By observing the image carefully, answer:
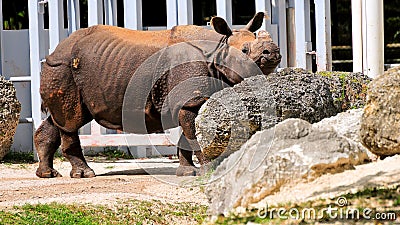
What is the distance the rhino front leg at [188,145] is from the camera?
9641 mm

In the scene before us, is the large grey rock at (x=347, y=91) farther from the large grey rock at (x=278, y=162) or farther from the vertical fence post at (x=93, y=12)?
the vertical fence post at (x=93, y=12)

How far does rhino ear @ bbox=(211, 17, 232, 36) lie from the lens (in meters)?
9.59

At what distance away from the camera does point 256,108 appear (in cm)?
912

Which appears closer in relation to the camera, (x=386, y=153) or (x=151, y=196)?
(x=386, y=153)

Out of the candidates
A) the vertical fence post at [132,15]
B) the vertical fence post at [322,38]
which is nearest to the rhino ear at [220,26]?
the vertical fence post at [322,38]

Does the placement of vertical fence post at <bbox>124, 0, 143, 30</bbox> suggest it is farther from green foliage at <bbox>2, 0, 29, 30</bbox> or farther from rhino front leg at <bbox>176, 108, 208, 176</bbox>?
green foliage at <bbox>2, 0, 29, 30</bbox>

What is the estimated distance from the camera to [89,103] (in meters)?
10.4

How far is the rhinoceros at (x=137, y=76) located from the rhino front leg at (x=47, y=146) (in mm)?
11

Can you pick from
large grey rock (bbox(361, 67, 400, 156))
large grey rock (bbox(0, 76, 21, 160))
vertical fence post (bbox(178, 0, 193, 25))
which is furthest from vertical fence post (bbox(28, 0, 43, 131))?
large grey rock (bbox(361, 67, 400, 156))

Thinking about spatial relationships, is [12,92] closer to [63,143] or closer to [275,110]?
[63,143]

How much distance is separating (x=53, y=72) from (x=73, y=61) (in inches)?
10.1

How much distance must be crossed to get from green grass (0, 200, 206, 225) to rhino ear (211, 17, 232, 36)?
2.12 meters

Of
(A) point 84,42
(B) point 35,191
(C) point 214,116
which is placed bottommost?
(B) point 35,191

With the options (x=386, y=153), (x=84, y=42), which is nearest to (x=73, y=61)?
(x=84, y=42)
